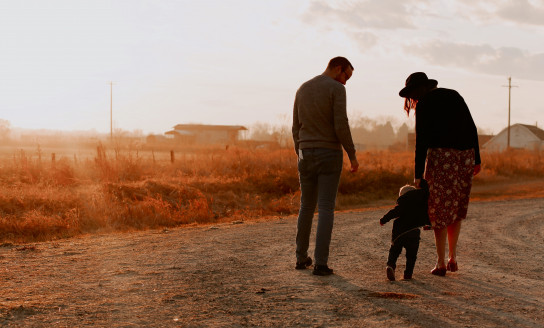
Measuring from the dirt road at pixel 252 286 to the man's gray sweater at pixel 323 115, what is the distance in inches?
54.0

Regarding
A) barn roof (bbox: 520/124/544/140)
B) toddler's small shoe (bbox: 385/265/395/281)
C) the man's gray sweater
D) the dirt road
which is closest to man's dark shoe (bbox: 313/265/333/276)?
the dirt road

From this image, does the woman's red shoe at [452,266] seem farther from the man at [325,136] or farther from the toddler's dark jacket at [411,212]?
the man at [325,136]

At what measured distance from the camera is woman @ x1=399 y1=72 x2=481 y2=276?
5.76 metres

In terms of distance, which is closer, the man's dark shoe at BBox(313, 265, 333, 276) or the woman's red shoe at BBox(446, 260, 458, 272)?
the man's dark shoe at BBox(313, 265, 333, 276)

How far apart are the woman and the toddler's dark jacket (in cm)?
12

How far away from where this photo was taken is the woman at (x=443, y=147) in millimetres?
5762

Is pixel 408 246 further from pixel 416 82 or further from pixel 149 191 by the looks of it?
pixel 149 191

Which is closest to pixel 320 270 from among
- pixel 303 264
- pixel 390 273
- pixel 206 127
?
pixel 303 264

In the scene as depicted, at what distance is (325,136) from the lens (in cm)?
593

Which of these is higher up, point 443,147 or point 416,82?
point 416,82

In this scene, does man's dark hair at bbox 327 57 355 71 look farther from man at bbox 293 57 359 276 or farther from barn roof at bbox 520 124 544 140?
barn roof at bbox 520 124 544 140

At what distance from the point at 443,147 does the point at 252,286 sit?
2328 millimetres

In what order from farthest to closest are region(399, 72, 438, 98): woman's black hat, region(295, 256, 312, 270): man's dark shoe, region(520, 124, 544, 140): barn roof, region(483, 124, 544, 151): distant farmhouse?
region(520, 124, 544, 140): barn roof < region(483, 124, 544, 151): distant farmhouse < region(295, 256, 312, 270): man's dark shoe < region(399, 72, 438, 98): woman's black hat

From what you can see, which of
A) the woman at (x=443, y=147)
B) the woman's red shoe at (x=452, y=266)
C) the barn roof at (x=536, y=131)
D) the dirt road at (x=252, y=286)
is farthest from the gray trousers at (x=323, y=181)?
the barn roof at (x=536, y=131)
